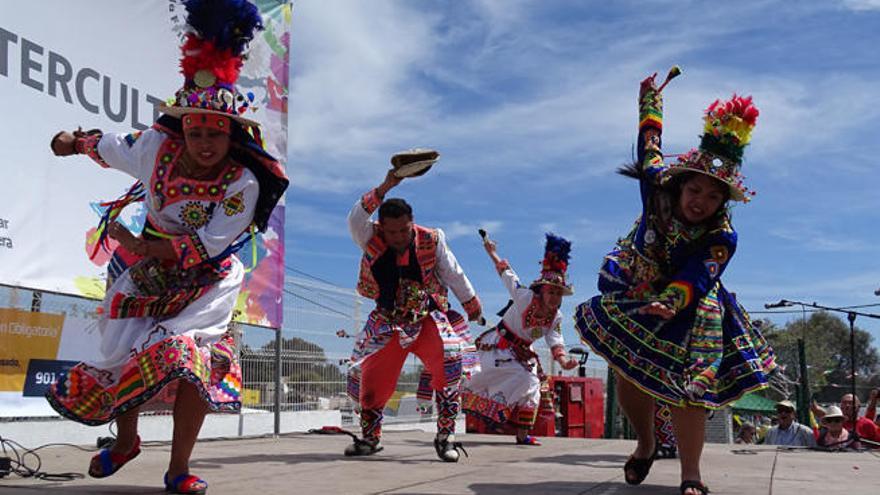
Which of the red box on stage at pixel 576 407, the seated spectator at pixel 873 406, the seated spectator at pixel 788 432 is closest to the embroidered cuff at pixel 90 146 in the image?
the seated spectator at pixel 788 432

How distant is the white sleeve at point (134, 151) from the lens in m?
3.71

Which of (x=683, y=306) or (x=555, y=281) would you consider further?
(x=555, y=281)

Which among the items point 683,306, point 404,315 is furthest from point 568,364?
point 683,306

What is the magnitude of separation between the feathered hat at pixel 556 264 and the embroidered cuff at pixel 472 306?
175 centimetres

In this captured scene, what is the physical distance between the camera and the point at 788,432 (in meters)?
9.11

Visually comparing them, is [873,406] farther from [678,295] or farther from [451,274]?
[678,295]

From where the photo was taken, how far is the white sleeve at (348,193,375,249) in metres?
5.38

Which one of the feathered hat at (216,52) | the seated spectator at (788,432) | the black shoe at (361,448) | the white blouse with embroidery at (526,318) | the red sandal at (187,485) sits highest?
the feathered hat at (216,52)

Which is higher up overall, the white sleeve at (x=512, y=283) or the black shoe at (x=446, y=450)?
the white sleeve at (x=512, y=283)

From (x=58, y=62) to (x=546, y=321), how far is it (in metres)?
4.35

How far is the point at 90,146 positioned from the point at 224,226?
766 mm

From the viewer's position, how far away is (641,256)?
13.2ft

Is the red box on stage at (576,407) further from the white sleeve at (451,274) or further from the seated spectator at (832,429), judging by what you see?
the white sleeve at (451,274)

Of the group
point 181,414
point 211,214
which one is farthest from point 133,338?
point 211,214
